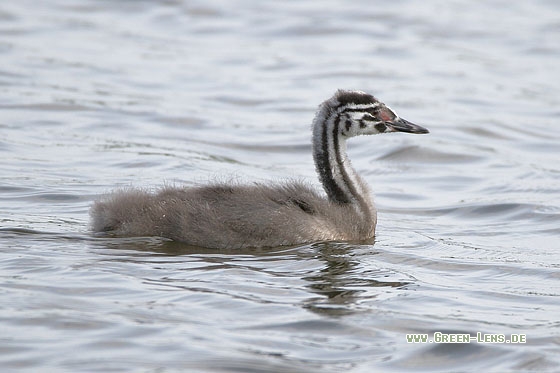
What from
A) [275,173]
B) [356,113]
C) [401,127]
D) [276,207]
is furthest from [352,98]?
[275,173]

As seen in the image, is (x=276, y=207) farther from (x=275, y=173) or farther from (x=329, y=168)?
(x=275, y=173)

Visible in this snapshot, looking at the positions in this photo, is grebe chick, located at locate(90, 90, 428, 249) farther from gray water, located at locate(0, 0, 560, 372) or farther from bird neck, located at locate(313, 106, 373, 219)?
gray water, located at locate(0, 0, 560, 372)

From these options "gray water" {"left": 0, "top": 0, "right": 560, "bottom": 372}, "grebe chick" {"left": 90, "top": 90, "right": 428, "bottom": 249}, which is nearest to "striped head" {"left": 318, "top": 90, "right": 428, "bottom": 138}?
"grebe chick" {"left": 90, "top": 90, "right": 428, "bottom": 249}

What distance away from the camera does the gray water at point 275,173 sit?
26.9 ft

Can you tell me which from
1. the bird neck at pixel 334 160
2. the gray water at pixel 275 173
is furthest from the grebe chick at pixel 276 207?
the gray water at pixel 275 173

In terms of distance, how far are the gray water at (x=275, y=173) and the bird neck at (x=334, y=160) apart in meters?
0.54

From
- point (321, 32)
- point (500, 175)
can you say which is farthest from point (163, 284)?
point (321, 32)

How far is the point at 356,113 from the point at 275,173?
343 cm

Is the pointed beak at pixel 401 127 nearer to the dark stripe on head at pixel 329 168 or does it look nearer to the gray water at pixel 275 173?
the dark stripe on head at pixel 329 168

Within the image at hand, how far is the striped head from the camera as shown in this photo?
11.0 metres

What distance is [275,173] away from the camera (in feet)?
47.1

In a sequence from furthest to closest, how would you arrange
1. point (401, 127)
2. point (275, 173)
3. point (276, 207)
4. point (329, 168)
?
point (275, 173)
point (401, 127)
point (329, 168)
point (276, 207)

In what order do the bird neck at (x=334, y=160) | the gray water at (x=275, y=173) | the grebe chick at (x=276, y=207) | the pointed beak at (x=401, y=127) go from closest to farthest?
the gray water at (x=275, y=173) → the grebe chick at (x=276, y=207) → the bird neck at (x=334, y=160) → the pointed beak at (x=401, y=127)

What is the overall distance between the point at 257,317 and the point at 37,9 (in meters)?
17.1
